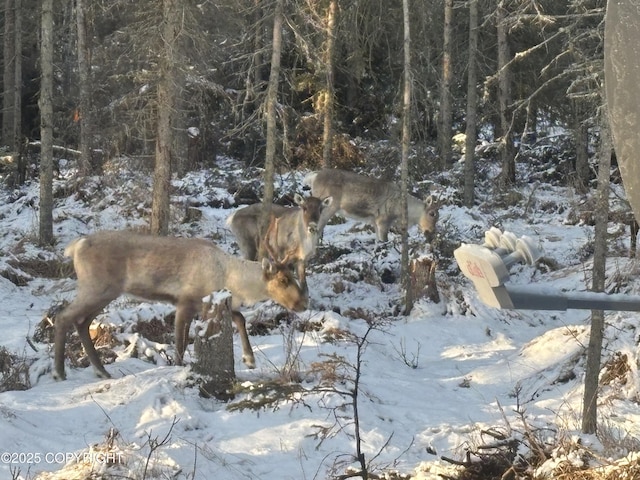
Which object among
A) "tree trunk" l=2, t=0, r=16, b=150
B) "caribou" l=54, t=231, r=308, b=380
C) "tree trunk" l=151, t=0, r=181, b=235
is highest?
"tree trunk" l=2, t=0, r=16, b=150

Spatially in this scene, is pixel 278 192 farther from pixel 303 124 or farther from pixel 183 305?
pixel 183 305

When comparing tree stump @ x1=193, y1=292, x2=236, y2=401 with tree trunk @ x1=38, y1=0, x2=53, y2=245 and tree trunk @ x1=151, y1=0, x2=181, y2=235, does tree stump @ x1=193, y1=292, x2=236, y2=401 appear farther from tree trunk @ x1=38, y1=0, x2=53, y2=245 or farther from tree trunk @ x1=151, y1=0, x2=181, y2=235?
tree trunk @ x1=38, y1=0, x2=53, y2=245

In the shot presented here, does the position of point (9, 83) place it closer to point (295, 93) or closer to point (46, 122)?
point (295, 93)

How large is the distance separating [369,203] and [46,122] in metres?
8.28

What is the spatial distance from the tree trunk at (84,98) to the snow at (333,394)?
27.4 feet

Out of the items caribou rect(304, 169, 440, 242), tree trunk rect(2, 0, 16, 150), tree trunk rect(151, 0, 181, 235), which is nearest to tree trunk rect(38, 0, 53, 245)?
tree trunk rect(151, 0, 181, 235)

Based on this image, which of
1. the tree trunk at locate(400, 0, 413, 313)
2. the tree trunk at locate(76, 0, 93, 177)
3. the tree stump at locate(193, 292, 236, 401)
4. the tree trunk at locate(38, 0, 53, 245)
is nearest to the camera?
the tree stump at locate(193, 292, 236, 401)

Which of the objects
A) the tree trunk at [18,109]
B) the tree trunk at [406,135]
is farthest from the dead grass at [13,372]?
the tree trunk at [18,109]

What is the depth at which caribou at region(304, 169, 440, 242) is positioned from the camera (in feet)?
57.3

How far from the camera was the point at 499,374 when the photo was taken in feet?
29.8

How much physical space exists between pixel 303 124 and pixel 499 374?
15.4 metres

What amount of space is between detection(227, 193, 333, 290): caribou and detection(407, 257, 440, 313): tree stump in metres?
2.10

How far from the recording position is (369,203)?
1769cm

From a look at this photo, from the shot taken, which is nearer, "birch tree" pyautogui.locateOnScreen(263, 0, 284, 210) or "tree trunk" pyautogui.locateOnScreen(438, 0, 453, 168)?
"birch tree" pyautogui.locateOnScreen(263, 0, 284, 210)
